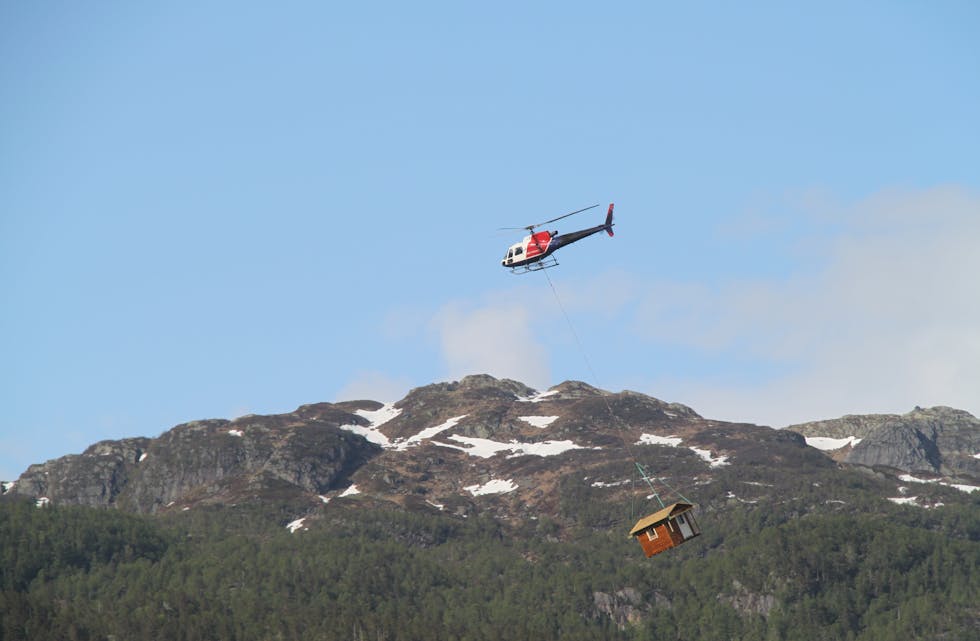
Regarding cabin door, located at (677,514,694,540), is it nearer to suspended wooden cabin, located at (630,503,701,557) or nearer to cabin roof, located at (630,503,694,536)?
suspended wooden cabin, located at (630,503,701,557)

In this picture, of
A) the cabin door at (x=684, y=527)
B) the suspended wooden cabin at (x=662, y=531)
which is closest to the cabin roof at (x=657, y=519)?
the suspended wooden cabin at (x=662, y=531)

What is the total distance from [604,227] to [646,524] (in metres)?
36.5

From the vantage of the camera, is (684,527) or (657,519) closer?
(657,519)

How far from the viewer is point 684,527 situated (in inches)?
4444

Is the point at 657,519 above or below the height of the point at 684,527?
above

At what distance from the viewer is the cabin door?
11250 cm

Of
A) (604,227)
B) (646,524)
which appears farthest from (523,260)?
(646,524)

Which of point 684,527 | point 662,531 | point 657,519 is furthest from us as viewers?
point 684,527

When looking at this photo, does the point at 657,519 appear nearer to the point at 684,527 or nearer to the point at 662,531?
the point at 662,531

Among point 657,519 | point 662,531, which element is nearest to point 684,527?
point 662,531

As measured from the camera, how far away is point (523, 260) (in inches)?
5305

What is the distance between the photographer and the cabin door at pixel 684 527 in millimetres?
112500

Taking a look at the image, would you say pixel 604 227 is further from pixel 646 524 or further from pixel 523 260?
pixel 646 524

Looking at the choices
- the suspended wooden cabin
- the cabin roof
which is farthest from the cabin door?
the cabin roof
